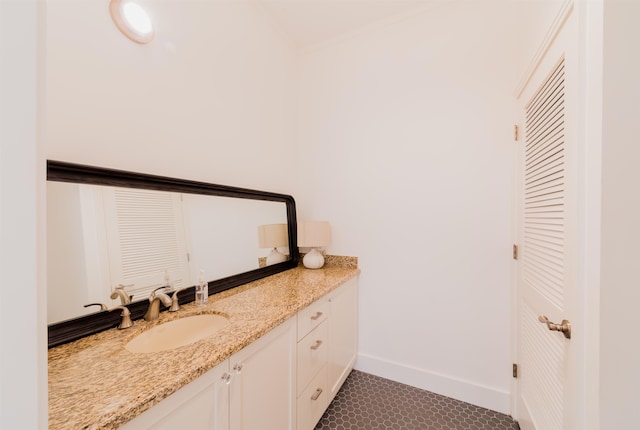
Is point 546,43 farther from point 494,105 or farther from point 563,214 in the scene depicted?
point 563,214

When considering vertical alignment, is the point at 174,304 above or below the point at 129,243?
below

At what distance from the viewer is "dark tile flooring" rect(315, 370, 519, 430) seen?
155 centimetres

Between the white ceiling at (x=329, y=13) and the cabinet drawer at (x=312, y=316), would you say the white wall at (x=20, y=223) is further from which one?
the white ceiling at (x=329, y=13)

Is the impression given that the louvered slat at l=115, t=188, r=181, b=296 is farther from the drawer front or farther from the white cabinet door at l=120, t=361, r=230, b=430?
the drawer front

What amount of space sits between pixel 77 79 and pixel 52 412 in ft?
3.84

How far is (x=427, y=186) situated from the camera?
1.93m

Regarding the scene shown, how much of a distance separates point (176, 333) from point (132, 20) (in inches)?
59.0

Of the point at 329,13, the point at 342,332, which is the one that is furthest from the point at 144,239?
the point at 329,13

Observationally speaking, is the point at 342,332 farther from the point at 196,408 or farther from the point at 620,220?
the point at 620,220

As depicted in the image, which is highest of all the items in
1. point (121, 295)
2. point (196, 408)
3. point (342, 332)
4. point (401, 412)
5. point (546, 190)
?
point (546, 190)

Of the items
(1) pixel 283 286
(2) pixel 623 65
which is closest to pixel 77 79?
(1) pixel 283 286

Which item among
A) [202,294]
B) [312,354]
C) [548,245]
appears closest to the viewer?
[548,245]

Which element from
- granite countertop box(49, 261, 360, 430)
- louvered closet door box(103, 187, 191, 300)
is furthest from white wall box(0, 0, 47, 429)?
louvered closet door box(103, 187, 191, 300)

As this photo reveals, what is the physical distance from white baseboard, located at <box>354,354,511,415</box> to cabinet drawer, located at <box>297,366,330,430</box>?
0.61m
